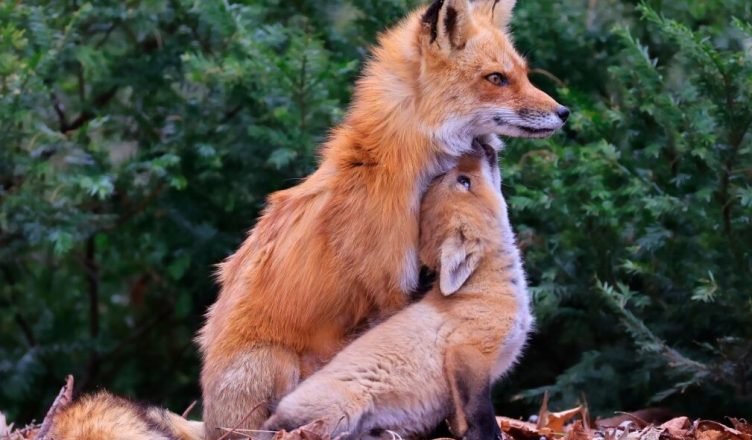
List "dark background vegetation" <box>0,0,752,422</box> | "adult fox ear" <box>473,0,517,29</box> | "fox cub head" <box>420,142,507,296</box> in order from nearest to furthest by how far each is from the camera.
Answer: "fox cub head" <box>420,142,507,296</box> → "adult fox ear" <box>473,0,517,29</box> → "dark background vegetation" <box>0,0,752,422</box>

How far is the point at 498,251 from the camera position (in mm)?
5969

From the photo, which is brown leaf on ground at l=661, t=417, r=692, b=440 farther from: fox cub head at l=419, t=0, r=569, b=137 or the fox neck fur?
fox cub head at l=419, t=0, r=569, b=137

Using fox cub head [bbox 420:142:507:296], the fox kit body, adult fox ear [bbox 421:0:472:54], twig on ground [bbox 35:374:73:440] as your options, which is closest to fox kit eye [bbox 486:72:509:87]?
adult fox ear [bbox 421:0:472:54]

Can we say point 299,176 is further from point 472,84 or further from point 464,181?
point 464,181

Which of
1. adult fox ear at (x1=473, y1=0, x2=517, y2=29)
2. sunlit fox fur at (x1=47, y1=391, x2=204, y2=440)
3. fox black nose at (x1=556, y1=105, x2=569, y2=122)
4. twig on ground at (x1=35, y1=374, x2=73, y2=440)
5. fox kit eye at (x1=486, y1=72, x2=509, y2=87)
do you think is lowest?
twig on ground at (x1=35, y1=374, x2=73, y2=440)

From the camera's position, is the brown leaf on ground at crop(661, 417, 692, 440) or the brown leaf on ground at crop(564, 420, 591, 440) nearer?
the brown leaf on ground at crop(564, 420, 591, 440)

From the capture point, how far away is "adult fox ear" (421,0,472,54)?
6266mm

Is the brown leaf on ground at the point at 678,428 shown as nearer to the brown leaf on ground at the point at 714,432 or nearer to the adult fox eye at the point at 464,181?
the brown leaf on ground at the point at 714,432

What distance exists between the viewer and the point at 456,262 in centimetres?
571

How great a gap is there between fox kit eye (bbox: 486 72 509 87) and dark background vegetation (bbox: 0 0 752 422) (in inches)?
48.6

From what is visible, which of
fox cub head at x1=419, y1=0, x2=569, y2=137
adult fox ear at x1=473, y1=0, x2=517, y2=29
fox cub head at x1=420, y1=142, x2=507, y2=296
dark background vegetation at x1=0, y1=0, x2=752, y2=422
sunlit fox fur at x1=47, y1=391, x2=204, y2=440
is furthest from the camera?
dark background vegetation at x1=0, y1=0, x2=752, y2=422

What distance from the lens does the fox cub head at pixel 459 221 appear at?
5.75 meters

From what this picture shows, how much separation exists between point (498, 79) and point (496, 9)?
0.77m

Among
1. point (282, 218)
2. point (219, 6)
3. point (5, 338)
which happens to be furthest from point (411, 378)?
point (5, 338)
